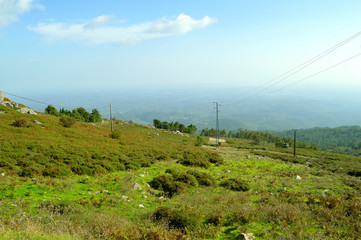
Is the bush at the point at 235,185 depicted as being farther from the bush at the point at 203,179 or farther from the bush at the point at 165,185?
the bush at the point at 165,185

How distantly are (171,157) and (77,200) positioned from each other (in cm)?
1560

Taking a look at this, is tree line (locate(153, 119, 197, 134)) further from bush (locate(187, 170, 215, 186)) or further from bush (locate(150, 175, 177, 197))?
bush (locate(150, 175, 177, 197))

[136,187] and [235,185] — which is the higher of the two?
[136,187]

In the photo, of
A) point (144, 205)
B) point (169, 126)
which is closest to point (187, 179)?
point (144, 205)

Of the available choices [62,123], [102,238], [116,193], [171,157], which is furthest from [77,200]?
[62,123]

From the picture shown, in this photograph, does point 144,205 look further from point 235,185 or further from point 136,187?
point 235,185

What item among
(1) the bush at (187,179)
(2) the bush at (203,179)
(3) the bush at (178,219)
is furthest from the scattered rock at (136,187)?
(2) the bush at (203,179)

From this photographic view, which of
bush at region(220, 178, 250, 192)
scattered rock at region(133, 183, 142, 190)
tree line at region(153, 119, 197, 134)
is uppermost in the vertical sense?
scattered rock at region(133, 183, 142, 190)

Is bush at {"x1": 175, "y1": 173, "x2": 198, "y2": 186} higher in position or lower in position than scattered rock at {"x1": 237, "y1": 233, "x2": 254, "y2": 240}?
lower

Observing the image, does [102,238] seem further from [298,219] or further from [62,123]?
[62,123]

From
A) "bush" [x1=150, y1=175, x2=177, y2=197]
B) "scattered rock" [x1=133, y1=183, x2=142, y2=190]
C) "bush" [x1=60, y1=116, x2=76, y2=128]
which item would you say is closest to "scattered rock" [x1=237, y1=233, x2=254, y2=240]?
"bush" [x1=150, y1=175, x2=177, y2=197]

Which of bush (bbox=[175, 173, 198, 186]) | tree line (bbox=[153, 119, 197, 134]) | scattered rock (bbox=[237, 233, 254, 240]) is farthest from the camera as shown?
tree line (bbox=[153, 119, 197, 134])

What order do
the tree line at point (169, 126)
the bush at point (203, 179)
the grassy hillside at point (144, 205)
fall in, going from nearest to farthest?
the grassy hillside at point (144, 205) → the bush at point (203, 179) → the tree line at point (169, 126)

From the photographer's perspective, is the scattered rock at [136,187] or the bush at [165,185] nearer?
the scattered rock at [136,187]
